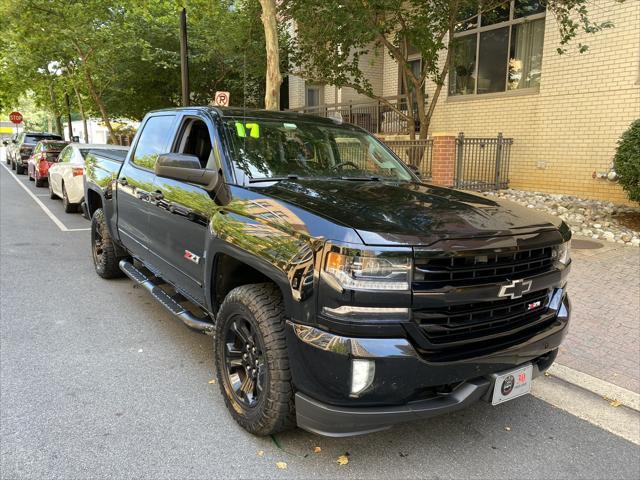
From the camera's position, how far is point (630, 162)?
7.99 meters

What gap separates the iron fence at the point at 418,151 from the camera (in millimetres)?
10616

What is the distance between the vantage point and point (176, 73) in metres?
19.3

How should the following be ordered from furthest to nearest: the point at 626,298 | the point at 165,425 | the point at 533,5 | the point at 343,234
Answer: the point at 533,5, the point at 626,298, the point at 165,425, the point at 343,234

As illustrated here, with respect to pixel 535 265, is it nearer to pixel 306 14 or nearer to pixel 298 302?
pixel 298 302

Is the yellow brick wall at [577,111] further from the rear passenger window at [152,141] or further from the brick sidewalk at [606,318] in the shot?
the rear passenger window at [152,141]

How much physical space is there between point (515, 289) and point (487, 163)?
996cm

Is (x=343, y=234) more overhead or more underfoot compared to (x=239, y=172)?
more underfoot

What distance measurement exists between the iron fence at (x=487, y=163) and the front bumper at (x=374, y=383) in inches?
360

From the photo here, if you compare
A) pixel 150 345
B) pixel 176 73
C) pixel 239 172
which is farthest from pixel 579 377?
pixel 176 73

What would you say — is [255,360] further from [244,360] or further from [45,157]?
[45,157]

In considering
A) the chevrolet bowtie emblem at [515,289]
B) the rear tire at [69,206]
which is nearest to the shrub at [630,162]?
the chevrolet bowtie emblem at [515,289]

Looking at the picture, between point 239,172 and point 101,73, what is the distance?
19.2 metres

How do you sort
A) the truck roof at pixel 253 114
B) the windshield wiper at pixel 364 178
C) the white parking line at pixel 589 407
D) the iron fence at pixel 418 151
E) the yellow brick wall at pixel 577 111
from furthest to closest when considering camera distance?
1. the iron fence at pixel 418 151
2. the yellow brick wall at pixel 577 111
3. the truck roof at pixel 253 114
4. the windshield wiper at pixel 364 178
5. the white parking line at pixel 589 407

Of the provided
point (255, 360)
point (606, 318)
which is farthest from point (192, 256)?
point (606, 318)
